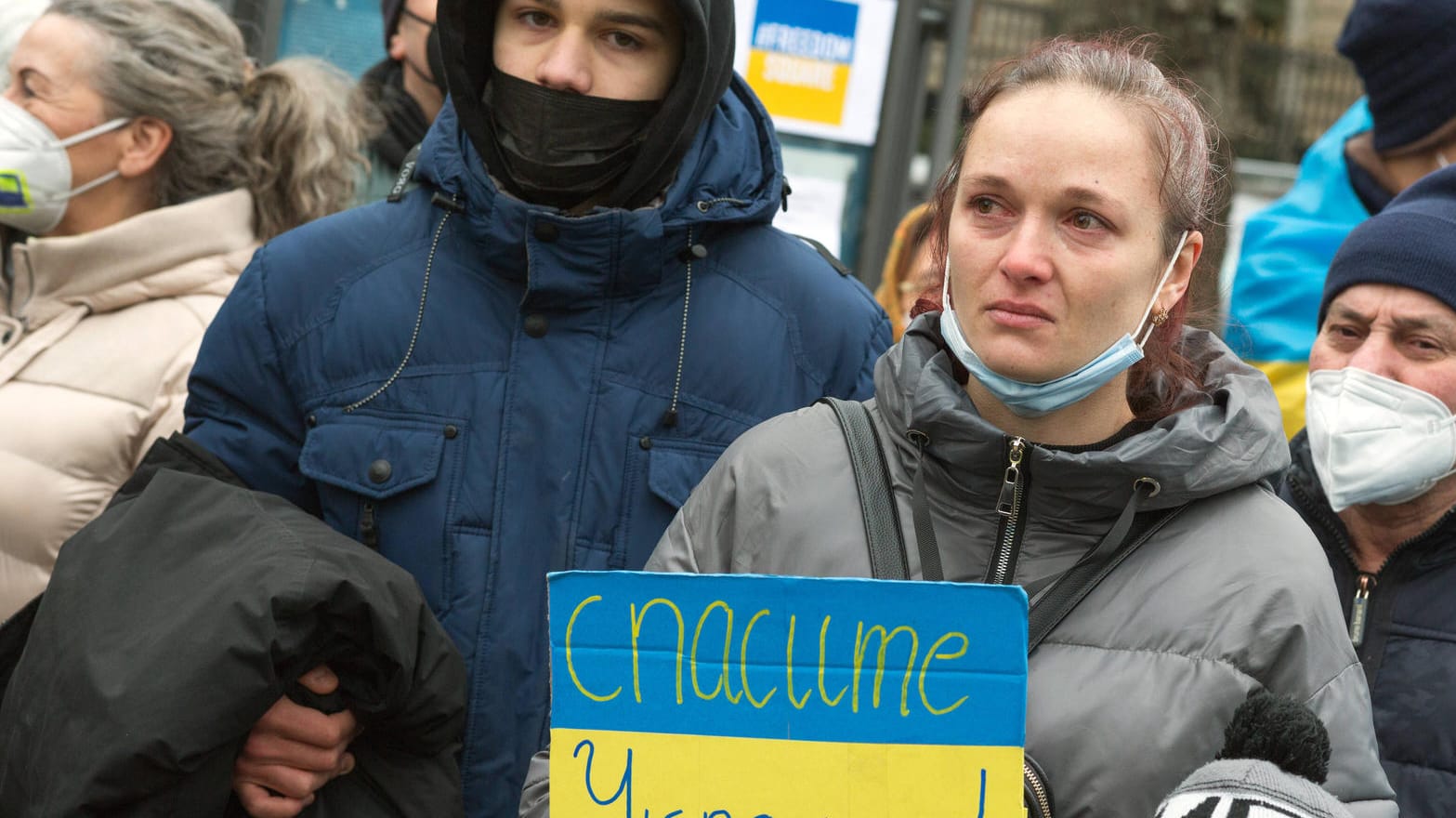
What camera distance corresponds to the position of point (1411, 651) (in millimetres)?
2938

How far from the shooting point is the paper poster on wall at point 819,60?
596 cm

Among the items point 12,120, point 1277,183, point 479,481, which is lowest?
point 1277,183

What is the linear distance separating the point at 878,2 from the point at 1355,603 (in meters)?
3.73

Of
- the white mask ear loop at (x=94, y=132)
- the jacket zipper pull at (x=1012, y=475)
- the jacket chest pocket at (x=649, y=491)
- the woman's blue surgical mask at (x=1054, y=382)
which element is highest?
Answer: the woman's blue surgical mask at (x=1054, y=382)

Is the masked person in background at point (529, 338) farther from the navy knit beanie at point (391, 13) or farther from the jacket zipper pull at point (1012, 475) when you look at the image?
the navy knit beanie at point (391, 13)

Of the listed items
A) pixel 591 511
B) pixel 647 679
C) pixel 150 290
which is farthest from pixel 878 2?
pixel 647 679

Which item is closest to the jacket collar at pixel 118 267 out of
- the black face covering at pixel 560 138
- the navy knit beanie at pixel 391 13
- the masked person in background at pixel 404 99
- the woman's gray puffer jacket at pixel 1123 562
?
the masked person in background at pixel 404 99

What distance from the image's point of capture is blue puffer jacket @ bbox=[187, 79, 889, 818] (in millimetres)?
2684

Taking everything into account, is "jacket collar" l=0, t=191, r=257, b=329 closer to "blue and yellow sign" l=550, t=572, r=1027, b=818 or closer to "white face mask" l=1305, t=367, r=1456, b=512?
"blue and yellow sign" l=550, t=572, r=1027, b=818

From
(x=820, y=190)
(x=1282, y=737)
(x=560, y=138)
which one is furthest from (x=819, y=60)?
(x=1282, y=737)

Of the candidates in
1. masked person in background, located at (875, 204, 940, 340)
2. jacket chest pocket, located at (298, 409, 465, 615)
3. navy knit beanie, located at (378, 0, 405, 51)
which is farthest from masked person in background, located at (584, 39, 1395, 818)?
masked person in background, located at (875, 204, 940, 340)

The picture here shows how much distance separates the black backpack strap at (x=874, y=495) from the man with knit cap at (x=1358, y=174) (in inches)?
91.3

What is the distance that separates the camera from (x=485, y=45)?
9.75 ft

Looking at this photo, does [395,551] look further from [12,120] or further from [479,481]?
[12,120]
